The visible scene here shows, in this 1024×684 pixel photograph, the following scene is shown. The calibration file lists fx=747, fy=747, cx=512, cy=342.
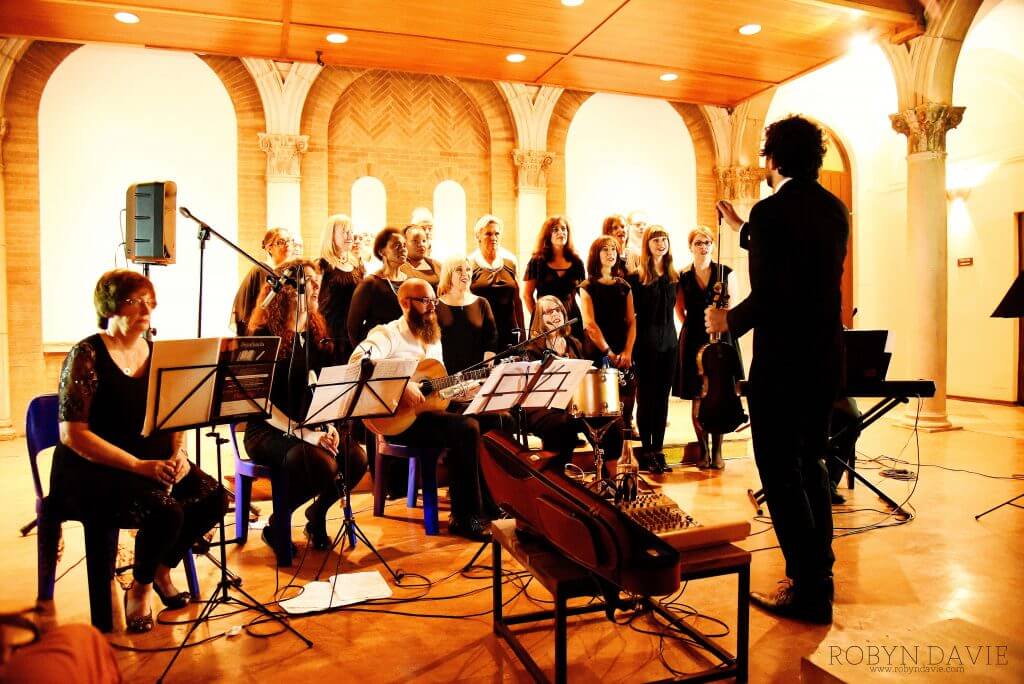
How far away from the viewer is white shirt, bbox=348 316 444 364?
470 cm

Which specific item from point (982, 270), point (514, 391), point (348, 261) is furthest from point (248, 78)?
point (982, 270)

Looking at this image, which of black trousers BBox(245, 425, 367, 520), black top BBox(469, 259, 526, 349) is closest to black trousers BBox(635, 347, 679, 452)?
black top BBox(469, 259, 526, 349)

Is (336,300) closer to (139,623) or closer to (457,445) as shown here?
(457,445)

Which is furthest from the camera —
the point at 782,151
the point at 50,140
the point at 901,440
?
the point at 50,140

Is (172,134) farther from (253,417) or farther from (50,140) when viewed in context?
(253,417)

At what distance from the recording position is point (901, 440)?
7.82 meters

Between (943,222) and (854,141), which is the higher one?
(854,141)

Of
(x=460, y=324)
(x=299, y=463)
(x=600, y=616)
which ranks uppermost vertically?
(x=460, y=324)

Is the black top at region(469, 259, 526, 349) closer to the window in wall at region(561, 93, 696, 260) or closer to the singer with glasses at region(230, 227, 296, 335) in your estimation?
the singer with glasses at region(230, 227, 296, 335)

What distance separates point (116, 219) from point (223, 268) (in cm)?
132

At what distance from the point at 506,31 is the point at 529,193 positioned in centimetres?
365

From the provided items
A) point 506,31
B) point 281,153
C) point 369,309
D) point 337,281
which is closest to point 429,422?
point 369,309

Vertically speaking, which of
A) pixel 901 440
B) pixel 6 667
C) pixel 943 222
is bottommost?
pixel 901 440

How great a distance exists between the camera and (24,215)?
8.55m
